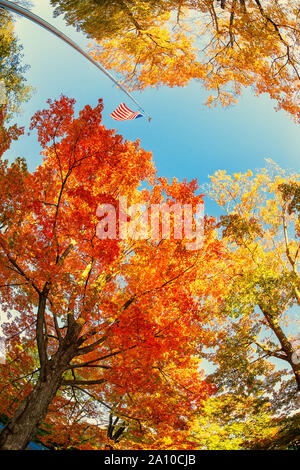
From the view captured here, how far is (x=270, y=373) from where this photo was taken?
23.5 ft

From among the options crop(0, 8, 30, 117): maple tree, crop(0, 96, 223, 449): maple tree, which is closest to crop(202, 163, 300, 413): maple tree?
crop(0, 96, 223, 449): maple tree

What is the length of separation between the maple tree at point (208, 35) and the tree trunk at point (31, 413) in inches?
299

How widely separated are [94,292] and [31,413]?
9.02 ft

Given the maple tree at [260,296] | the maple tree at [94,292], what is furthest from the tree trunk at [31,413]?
the maple tree at [260,296]

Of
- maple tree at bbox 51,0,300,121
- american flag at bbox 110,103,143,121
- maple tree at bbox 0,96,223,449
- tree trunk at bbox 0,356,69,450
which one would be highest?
american flag at bbox 110,103,143,121

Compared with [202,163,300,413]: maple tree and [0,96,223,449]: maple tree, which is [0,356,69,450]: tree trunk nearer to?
[0,96,223,449]: maple tree

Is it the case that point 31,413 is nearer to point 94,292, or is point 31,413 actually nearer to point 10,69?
point 94,292

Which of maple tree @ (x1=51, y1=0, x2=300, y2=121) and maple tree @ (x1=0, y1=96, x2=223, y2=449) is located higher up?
maple tree @ (x1=51, y1=0, x2=300, y2=121)

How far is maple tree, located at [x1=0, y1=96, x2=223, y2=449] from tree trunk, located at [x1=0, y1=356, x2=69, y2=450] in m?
0.07

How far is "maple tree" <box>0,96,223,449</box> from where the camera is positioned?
247 inches

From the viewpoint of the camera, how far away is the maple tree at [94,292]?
6.27 metres

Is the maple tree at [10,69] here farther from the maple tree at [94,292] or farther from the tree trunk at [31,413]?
the tree trunk at [31,413]

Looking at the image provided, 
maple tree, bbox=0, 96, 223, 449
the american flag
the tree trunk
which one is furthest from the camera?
the american flag
